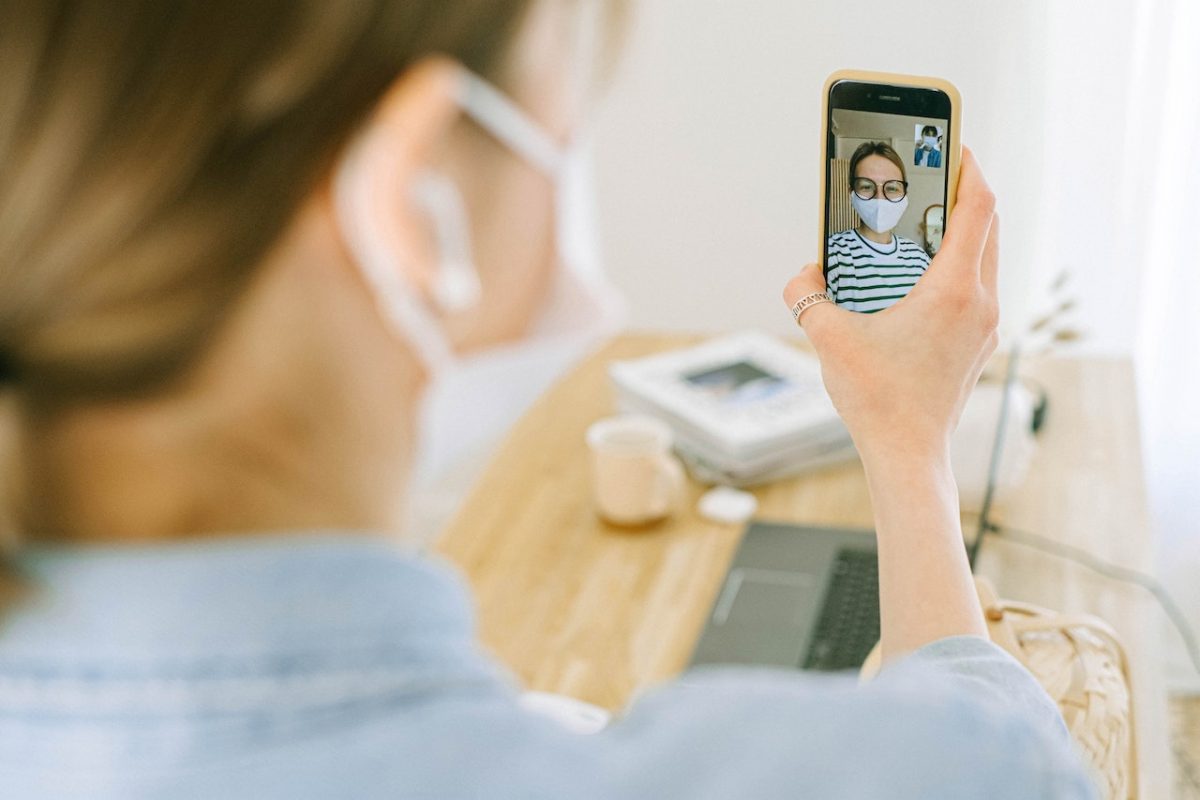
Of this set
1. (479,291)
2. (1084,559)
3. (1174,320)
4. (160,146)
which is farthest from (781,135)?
(1174,320)

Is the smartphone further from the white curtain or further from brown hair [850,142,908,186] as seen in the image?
the white curtain

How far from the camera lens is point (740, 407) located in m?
Result: 1.34

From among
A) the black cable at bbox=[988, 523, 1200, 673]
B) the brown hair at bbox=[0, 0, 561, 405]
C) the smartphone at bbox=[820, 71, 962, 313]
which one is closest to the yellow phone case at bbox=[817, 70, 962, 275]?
the smartphone at bbox=[820, 71, 962, 313]

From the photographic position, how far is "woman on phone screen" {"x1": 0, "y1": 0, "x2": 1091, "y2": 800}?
33 centimetres

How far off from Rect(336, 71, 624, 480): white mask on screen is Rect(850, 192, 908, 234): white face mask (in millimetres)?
130

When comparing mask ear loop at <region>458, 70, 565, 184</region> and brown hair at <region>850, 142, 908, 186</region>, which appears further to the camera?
brown hair at <region>850, 142, 908, 186</region>

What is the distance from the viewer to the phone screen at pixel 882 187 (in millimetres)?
540

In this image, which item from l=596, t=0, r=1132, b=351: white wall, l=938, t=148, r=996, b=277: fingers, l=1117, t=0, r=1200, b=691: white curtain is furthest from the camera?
l=1117, t=0, r=1200, b=691: white curtain

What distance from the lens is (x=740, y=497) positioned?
1248mm

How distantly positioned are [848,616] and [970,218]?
57 cm

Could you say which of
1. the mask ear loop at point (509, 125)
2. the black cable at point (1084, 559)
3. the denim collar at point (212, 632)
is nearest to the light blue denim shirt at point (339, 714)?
the denim collar at point (212, 632)

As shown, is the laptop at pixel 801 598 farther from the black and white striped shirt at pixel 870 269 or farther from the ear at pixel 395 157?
the ear at pixel 395 157

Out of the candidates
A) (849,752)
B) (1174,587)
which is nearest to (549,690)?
(849,752)

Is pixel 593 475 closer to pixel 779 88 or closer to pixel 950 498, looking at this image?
pixel 779 88
